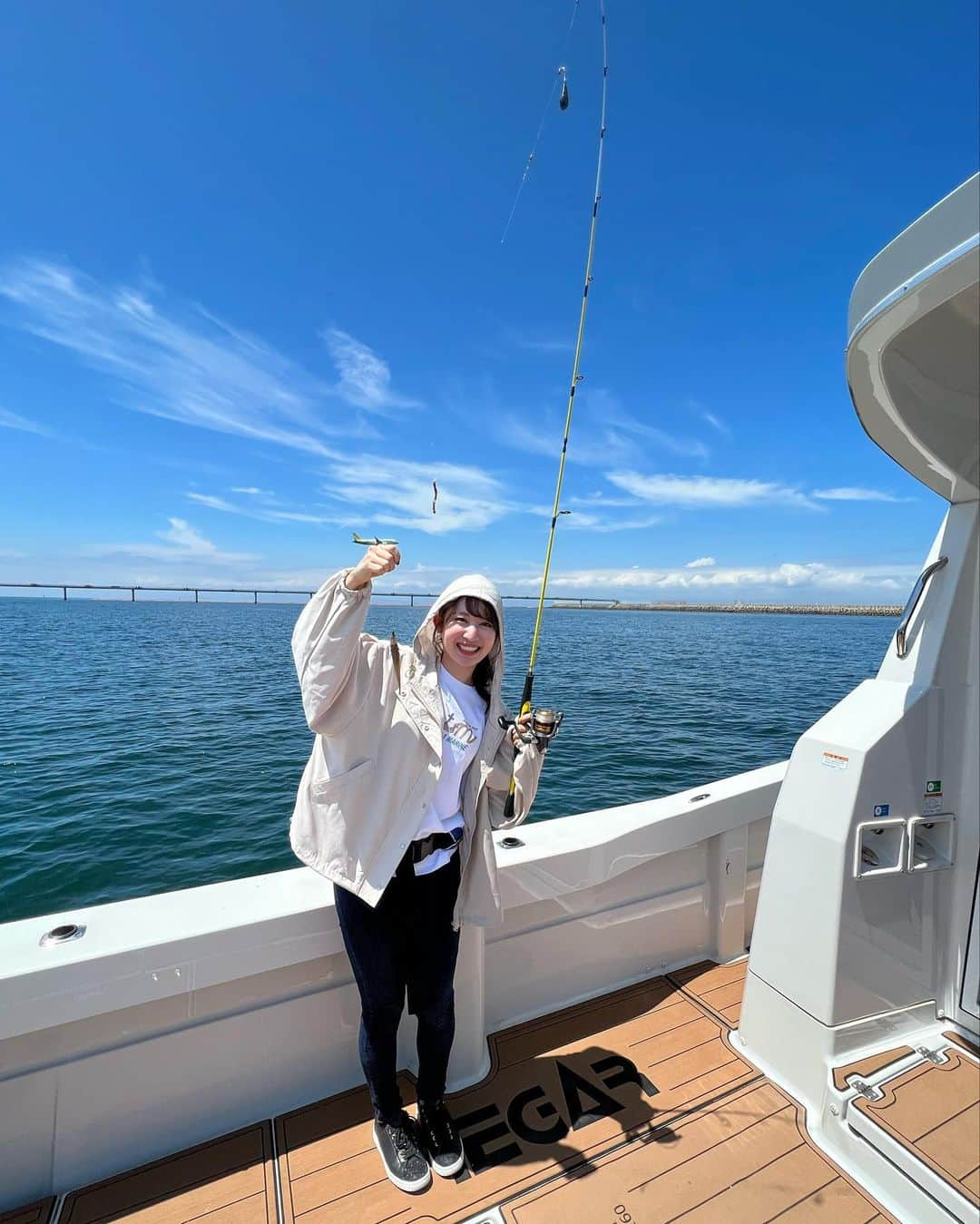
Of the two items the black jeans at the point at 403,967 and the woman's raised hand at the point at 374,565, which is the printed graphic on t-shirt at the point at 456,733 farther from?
the woman's raised hand at the point at 374,565

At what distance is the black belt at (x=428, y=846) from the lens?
1626 mm

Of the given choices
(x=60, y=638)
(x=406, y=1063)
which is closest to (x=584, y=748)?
(x=406, y=1063)

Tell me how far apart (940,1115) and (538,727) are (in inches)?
57.8

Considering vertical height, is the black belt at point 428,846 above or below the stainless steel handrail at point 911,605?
below

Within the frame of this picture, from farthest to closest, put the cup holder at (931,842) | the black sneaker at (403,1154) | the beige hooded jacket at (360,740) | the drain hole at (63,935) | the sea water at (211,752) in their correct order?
1. the sea water at (211,752)
2. the cup holder at (931,842)
3. the black sneaker at (403,1154)
4. the drain hole at (63,935)
5. the beige hooded jacket at (360,740)

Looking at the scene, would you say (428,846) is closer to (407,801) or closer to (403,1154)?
(407,801)

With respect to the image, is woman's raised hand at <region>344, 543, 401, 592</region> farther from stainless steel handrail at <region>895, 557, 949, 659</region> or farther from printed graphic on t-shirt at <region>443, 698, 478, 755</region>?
stainless steel handrail at <region>895, 557, 949, 659</region>

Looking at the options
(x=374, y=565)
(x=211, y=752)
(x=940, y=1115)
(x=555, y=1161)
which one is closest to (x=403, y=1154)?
(x=555, y=1161)

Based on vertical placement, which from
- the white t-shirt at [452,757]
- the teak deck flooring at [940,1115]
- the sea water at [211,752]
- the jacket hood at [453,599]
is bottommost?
the sea water at [211,752]

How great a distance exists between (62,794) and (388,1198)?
273 inches

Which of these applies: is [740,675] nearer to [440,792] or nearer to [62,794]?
[62,794]

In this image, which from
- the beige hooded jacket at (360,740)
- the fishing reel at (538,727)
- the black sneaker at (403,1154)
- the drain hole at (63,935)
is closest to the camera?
the beige hooded jacket at (360,740)

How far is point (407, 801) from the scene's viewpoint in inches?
61.7

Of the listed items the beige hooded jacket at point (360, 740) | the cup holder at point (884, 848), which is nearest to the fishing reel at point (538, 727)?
the beige hooded jacket at point (360, 740)
